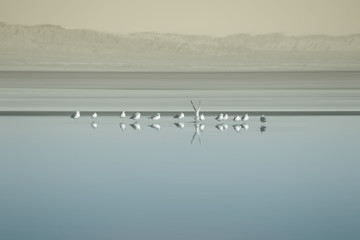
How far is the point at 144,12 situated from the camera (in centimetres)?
7800

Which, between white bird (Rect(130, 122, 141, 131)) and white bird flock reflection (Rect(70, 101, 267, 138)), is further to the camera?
white bird (Rect(130, 122, 141, 131))

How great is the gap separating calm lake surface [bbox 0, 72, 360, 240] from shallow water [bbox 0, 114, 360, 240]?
0.05ft

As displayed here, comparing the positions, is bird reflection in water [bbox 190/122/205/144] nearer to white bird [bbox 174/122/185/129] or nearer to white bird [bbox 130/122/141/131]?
white bird [bbox 174/122/185/129]

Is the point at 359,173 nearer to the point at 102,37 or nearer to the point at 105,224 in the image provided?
the point at 105,224

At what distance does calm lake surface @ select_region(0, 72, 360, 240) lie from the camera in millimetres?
9523

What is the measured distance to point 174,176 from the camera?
12641 mm

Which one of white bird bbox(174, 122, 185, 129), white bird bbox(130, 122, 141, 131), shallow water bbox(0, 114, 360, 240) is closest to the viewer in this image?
shallow water bbox(0, 114, 360, 240)

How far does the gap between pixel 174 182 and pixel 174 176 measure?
0.48 m

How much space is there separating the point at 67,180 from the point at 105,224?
9.62 ft

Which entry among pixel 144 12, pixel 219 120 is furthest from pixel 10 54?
pixel 219 120

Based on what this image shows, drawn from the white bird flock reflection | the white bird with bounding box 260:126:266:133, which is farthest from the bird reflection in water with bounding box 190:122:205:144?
the white bird with bounding box 260:126:266:133

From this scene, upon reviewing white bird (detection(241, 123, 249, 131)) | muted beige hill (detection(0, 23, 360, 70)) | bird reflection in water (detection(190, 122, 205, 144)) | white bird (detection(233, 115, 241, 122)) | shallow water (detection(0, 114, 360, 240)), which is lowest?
shallow water (detection(0, 114, 360, 240))

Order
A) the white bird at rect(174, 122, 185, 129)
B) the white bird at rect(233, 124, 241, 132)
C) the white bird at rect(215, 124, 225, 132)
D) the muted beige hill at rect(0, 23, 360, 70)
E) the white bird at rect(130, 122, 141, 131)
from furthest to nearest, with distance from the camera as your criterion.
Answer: the muted beige hill at rect(0, 23, 360, 70) → the white bird at rect(174, 122, 185, 129) → the white bird at rect(130, 122, 141, 131) → the white bird at rect(215, 124, 225, 132) → the white bird at rect(233, 124, 241, 132)

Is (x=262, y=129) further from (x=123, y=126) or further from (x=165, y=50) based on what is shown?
(x=165, y=50)
